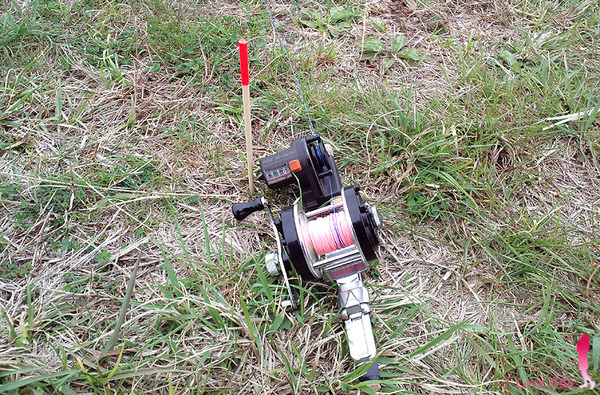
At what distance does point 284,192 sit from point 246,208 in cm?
33

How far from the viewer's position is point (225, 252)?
2443 mm

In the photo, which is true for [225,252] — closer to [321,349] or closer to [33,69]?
[321,349]

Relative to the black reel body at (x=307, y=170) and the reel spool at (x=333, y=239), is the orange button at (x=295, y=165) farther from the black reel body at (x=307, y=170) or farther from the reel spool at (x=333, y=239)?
the reel spool at (x=333, y=239)

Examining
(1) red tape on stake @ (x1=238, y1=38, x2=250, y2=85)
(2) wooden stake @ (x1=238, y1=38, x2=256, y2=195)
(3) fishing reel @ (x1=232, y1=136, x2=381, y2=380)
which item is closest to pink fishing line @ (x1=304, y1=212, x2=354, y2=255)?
(3) fishing reel @ (x1=232, y1=136, x2=381, y2=380)

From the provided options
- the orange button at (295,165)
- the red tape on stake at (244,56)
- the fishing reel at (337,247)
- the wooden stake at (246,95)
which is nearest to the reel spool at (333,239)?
the fishing reel at (337,247)

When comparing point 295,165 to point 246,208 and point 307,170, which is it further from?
point 246,208

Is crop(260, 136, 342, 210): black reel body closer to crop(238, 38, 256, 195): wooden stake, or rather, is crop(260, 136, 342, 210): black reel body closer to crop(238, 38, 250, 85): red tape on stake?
crop(238, 38, 256, 195): wooden stake

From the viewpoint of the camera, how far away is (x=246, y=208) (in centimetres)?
239

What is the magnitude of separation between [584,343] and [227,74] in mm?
2638

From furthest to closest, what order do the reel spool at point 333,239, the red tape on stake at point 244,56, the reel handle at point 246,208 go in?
the reel handle at point 246,208, the reel spool at point 333,239, the red tape on stake at point 244,56

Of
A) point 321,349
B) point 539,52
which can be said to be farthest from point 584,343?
point 539,52

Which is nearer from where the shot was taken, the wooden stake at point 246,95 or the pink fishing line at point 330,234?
the wooden stake at point 246,95

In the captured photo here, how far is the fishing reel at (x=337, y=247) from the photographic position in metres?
2.08

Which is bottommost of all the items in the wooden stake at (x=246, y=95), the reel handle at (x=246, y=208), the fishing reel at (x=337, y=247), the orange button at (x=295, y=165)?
the fishing reel at (x=337, y=247)
